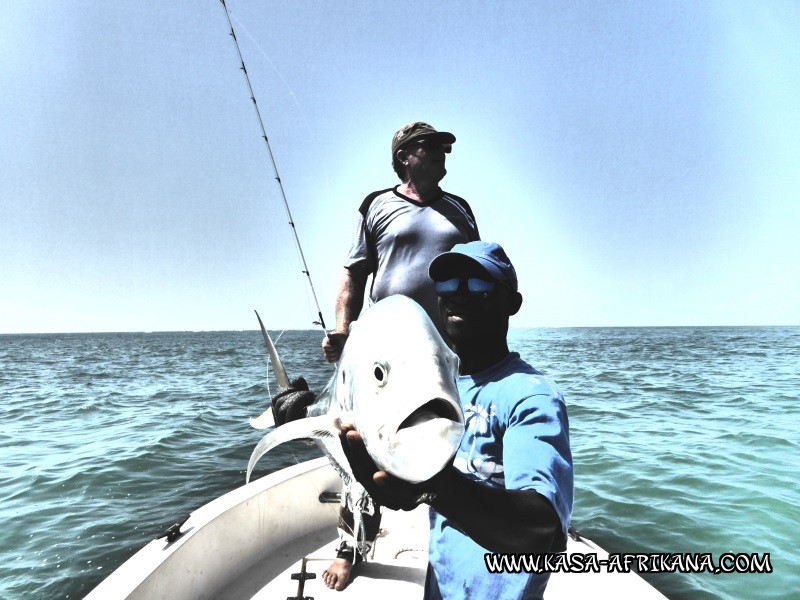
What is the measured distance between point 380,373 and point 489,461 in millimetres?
584

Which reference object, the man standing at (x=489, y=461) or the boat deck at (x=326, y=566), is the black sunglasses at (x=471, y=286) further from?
the boat deck at (x=326, y=566)

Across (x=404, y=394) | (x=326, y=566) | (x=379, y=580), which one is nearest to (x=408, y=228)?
(x=404, y=394)

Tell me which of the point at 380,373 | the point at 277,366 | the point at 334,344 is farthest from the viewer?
the point at 277,366

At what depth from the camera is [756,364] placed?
74.8 feet

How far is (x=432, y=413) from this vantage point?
77 cm

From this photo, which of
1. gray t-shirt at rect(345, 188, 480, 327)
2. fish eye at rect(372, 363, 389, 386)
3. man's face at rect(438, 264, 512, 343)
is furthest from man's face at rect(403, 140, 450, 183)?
fish eye at rect(372, 363, 389, 386)

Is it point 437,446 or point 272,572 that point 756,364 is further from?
point 437,446

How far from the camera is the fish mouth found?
Result: 0.76 m

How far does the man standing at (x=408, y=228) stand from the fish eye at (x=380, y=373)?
1173 mm

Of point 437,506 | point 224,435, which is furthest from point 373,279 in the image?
point 224,435

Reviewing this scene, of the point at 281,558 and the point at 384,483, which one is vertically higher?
the point at 384,483

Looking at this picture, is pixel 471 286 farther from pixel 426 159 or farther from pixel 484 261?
pixel 426 159

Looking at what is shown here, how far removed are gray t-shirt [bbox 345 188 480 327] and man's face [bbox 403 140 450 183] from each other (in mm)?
118

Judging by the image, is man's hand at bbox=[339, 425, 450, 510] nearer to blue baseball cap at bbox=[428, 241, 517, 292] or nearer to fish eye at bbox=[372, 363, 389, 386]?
fish eye at bbox=[372, 363, 389, 386]
